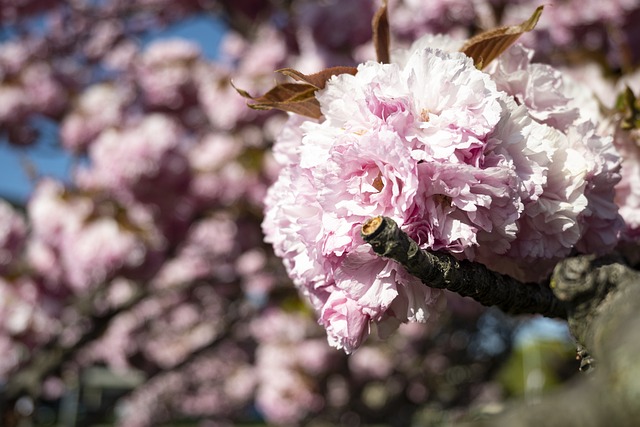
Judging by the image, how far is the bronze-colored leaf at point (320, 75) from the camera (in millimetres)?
808

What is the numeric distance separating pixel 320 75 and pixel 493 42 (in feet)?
0.72

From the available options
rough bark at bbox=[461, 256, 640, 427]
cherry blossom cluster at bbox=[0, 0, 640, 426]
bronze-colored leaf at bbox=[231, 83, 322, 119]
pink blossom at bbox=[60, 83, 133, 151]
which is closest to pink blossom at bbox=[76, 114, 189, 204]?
cherry blossom cluster at bbox=[0, 0, 640, 426]

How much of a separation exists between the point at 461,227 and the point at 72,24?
534cm

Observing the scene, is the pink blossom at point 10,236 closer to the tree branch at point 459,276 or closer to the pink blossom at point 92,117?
the pink blossom at point 92,117

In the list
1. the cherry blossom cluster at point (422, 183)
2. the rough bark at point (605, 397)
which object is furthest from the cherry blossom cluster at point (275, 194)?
the rough bark at point (605, 397)

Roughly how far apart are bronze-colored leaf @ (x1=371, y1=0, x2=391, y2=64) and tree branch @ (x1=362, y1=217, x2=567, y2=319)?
Answer: 0.32 meters

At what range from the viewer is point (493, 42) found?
855 mm

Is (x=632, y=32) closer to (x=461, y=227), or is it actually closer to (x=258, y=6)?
(x=258, y=6)

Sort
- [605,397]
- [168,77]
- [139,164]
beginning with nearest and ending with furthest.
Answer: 1. [605,397]
2. [139,164]
3. [168,77]

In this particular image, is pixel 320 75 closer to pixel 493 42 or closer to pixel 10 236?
pixel 493 42

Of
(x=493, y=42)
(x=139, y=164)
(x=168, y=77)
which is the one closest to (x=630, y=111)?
(x=493, y=42)

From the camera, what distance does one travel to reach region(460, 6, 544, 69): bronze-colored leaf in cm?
83

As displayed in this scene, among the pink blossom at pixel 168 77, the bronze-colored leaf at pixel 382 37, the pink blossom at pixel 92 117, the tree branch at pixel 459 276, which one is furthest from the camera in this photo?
the pink blossom at pixel 168 77

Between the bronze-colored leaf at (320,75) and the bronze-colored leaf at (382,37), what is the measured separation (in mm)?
85
